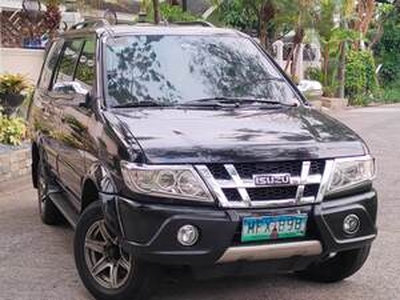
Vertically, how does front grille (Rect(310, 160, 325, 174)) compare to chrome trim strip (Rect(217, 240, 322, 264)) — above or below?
above

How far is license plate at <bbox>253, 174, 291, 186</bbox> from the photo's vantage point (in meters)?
4.48

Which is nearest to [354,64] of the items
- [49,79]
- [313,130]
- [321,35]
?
[321,35]

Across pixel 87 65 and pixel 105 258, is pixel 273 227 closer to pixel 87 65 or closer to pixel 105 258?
pixel 105 258

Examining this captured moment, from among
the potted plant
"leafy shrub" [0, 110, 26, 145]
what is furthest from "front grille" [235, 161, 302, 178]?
the potted plant

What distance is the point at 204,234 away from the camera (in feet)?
14.4

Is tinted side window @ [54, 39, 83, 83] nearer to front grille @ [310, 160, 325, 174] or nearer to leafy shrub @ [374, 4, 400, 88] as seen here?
front grille @ [310, 160, 325, 174]

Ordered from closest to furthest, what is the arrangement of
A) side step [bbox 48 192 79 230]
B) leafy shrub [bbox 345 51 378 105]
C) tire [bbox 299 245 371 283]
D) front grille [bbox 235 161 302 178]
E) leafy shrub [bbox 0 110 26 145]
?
front grille [bbox 235 161 302 178], tire [bbox 299 245 371 283], side step [bbox 48 192 79 230], leafy shrub [bbox 0 110 26 145], leafy shrub [bbox 345 51 378 105]

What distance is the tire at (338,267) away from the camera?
17.6ft

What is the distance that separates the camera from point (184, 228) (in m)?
4.38

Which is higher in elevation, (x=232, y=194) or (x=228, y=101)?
(x=228, y=101)

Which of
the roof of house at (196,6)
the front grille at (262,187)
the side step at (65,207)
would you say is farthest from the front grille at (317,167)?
the roof of house at (196,6)

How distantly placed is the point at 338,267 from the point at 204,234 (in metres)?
1.54

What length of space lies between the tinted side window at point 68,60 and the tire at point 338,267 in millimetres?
2703

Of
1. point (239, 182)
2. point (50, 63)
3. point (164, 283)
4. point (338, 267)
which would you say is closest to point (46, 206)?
point (50, 63)
